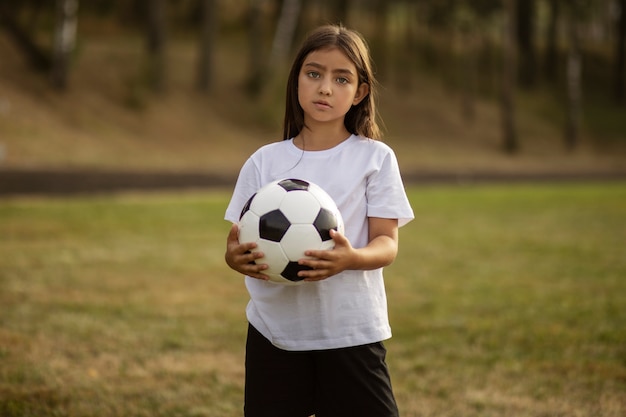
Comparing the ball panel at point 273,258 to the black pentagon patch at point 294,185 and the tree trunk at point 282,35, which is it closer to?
the black pentagon patch at point 294,185

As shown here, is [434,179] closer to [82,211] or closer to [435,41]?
[82,211]

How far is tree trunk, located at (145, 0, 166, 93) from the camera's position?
26.8 meters

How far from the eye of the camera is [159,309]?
21.0 ft

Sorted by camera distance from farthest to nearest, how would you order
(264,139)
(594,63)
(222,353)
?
(594,63) < (264,139) < (222,353)

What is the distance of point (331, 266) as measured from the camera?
2.59 m

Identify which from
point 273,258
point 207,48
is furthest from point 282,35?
point 273,258

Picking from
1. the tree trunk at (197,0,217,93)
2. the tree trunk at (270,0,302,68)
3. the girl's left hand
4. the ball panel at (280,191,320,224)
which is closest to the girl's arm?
Result: the girl's left hand

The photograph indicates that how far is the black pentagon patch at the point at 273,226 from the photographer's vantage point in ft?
8.84

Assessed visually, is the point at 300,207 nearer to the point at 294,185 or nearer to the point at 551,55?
the point at 294,185

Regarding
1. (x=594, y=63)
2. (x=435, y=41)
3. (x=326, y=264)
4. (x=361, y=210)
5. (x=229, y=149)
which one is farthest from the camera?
(x=594, y=63)

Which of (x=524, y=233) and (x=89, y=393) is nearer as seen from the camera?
(x=89, y=393)

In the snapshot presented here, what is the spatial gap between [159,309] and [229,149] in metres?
19.1

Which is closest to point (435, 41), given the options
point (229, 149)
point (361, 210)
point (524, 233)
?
point (229, 149)

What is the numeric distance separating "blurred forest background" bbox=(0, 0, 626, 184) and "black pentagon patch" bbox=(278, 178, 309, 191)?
16066 mm
